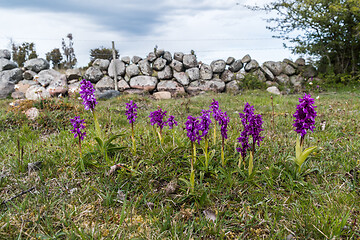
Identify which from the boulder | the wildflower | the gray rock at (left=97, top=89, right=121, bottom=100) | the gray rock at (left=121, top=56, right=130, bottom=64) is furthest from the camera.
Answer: the gray rock at (left=121, top=56, right=130, bottom=64)

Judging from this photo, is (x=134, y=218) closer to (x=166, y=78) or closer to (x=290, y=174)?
(x=290, y=174)

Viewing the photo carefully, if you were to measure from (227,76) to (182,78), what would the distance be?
292cm

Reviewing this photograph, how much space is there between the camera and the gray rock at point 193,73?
Answer: 1530 cm

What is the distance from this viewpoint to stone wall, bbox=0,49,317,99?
1500cm

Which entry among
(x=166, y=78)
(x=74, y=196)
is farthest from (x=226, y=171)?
(x=166, y=78)

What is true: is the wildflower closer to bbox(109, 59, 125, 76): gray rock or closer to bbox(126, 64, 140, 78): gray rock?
bbox(126, 64, 140, 78): gray rock

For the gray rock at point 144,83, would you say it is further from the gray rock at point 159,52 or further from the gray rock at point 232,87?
the gray rock at point 232,87

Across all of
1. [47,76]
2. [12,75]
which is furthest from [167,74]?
[12,75]

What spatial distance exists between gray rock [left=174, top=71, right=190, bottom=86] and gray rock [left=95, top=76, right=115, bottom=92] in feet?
13.4

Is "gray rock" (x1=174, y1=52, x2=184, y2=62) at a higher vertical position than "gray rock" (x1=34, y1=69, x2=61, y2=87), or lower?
higher

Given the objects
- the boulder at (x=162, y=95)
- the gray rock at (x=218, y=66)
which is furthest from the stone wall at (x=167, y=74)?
the boulder at (x=162, y=95)

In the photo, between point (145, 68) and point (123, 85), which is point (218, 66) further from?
point (123, 85)

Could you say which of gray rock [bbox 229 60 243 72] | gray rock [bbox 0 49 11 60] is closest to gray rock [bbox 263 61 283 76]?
gray rock [bbox 229 60 243 72]

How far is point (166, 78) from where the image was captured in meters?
15.3
